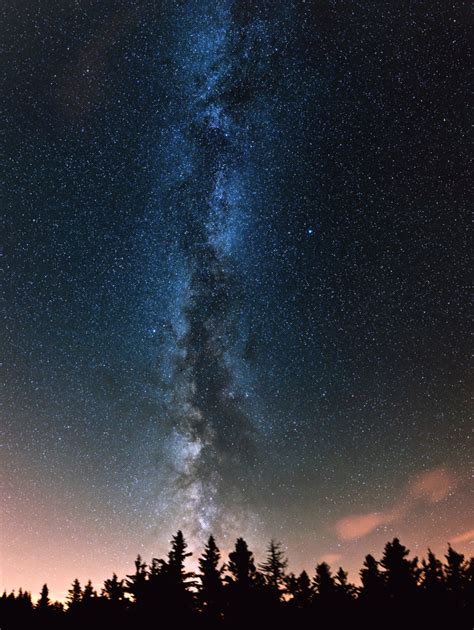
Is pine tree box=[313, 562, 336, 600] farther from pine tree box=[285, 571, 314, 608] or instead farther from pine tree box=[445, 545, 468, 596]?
pine tree box=[445, 545, 468, 596]

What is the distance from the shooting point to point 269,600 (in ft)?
82.6

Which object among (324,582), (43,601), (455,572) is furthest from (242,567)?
(43,601)

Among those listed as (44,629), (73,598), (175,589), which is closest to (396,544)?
(175,589)

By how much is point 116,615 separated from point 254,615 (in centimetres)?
955

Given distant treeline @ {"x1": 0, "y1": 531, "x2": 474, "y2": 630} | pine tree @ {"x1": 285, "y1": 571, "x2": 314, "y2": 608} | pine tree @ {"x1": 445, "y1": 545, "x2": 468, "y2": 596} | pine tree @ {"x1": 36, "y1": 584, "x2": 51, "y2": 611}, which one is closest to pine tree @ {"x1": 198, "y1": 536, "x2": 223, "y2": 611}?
distant treeline @ {"x1": 0, "y1": 531, "x2": 474, "y2": 630}

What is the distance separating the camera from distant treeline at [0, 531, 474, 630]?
80.6 feet

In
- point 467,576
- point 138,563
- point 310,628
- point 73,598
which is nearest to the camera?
point 310,628

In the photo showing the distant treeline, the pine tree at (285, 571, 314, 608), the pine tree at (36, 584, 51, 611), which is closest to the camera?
the distant treeline

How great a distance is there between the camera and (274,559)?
38938mm

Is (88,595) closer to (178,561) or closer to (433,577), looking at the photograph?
(178,561)

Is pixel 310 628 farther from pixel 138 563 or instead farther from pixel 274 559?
pixel 138 563

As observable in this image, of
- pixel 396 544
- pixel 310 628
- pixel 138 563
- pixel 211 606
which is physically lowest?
pixel 310 628

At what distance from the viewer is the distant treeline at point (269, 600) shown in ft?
80.6

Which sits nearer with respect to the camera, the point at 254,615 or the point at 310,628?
the point at 254,615
